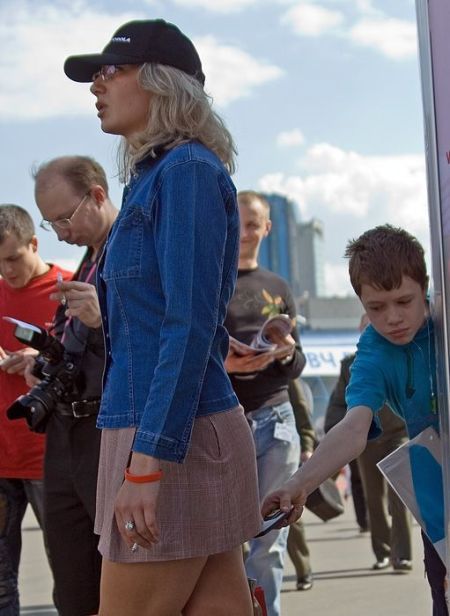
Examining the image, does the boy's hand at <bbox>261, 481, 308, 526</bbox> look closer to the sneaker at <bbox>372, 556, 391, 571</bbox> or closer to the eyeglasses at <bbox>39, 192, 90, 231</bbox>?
the eyeglasses at <bbox>39, 192, 90, 231</bbox>

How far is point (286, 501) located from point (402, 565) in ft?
16.0

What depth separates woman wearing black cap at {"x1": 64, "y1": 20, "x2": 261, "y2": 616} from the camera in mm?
2443

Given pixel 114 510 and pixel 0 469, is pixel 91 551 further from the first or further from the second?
pixel 114 510

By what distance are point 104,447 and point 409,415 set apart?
818 mm

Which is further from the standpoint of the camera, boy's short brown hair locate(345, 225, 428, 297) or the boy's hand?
boy's short brown hair locate(345, 225, 428, 297)

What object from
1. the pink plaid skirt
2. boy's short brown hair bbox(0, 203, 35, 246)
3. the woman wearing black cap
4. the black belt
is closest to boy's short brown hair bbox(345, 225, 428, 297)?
the woman wearing black cap

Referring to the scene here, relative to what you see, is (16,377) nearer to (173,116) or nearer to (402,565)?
(173,116)

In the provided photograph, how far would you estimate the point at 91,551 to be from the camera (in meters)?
4.11

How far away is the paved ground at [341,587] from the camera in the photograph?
6254 millimetres

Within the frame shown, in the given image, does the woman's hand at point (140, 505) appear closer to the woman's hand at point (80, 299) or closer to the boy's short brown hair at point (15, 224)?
the woman's hand at point (80, 299)

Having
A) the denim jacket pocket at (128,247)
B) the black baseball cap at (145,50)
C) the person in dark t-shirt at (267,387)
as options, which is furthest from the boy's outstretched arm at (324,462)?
the person in dark t-shirt at (267,387)

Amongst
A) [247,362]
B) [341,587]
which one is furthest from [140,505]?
[341,587]

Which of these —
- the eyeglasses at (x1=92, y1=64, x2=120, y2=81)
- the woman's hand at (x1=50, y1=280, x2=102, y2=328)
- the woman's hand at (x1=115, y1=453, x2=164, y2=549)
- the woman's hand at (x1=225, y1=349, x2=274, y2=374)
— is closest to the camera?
the woman's hand at (x1=115, y1=453, x2=164, y2=549)

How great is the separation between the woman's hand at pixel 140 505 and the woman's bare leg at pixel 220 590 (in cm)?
27
